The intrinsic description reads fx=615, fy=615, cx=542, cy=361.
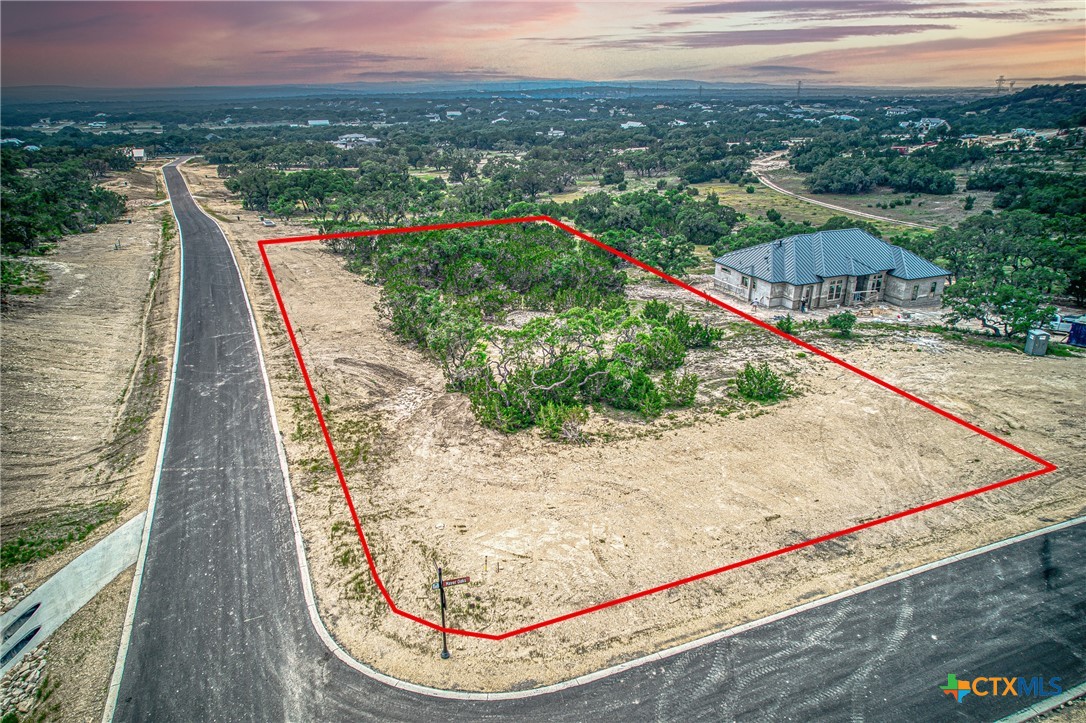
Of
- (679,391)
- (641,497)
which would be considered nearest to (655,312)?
(679,391)

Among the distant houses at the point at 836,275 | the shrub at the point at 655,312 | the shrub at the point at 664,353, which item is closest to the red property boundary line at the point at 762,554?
the distant houses at the point at 836,275

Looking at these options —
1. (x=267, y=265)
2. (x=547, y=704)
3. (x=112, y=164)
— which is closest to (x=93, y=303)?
(x=267, y=265)

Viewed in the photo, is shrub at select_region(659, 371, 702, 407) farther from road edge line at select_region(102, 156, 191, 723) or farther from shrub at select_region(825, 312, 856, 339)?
road edge line at select_region(102, 156, 191, 723)

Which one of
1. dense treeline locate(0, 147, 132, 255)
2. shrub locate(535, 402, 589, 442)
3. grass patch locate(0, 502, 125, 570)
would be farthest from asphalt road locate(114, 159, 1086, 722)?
dense treeline locate(0, 147, 132, 255)

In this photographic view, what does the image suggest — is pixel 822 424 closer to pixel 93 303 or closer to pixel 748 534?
pixel 748 534

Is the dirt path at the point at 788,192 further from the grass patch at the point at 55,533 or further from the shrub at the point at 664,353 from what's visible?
the grass patch at the point at 55,533

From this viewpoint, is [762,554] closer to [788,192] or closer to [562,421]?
[562,421]
